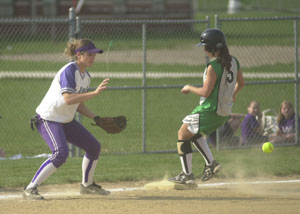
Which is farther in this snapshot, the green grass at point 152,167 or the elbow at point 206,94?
the green grass at point 152,167

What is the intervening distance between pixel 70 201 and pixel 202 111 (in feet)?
6.25

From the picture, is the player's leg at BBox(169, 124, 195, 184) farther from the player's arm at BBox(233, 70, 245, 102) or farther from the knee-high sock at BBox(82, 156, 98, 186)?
the knee-high sock at BBox(82, 156, 98, 186)

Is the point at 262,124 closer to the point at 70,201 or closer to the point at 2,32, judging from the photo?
the point at 70,201

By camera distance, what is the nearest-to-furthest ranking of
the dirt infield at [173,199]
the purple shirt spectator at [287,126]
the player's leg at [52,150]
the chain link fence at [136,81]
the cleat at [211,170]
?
the dirt infield at [173,199], the player's leg at [52,150], the cleat at [211,170], the chain link fence at [136,81], the purple shirt spectator at [287,126]

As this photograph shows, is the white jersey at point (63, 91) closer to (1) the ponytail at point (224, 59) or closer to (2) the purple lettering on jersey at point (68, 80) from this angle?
(2) the purple lettering on jersey at point (68, 80)

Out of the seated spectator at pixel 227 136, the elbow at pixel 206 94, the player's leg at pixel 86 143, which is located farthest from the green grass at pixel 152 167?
the elbow at pixel 206 94

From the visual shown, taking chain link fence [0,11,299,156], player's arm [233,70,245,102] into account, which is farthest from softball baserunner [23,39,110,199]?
player's arm [233,70,245,102]

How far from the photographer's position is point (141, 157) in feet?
34.7

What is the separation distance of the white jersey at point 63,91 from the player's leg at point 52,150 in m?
0.10

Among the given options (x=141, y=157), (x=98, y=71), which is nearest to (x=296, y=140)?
(x=141, y=157)

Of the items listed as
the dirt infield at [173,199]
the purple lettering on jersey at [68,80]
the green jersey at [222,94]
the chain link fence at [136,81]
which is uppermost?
the purple lettering on jersey at [68,80]

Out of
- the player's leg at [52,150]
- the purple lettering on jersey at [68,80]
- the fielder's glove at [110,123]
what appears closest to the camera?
the purple lettering on jersey at [68,80]

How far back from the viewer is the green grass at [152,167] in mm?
8844

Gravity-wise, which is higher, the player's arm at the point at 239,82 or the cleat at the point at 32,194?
the player's arm at the point at 239,82
